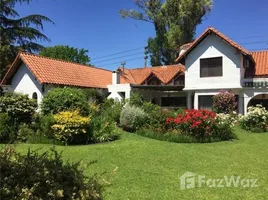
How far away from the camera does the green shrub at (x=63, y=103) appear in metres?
17.7

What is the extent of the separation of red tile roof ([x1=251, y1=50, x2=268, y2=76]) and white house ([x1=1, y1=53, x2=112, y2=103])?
15.3 metres

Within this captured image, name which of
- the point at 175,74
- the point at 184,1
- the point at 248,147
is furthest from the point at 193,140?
the point at 184,1

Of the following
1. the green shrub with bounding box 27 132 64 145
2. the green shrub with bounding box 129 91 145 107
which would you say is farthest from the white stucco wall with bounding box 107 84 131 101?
the green shrub with bounding box 27 132 64 145

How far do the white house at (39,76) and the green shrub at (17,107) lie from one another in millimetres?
7579

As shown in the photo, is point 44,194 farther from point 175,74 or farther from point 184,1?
point 184,1

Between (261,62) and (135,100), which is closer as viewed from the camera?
(135,100)

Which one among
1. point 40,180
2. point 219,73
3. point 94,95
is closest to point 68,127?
point 40,180

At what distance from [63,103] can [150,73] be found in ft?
54.6

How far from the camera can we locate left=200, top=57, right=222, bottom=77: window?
2575 cm

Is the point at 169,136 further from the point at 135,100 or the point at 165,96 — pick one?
the point at 165,96

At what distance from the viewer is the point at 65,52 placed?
142 feet

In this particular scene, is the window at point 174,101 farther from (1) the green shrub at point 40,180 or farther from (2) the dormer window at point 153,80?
(1) the green shrub at point 40,180

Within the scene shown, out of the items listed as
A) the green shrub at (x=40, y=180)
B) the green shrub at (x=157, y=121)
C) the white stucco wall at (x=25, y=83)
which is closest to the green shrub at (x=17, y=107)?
Result: the green shrub at (x=157, y=121)

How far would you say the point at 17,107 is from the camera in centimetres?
1566
